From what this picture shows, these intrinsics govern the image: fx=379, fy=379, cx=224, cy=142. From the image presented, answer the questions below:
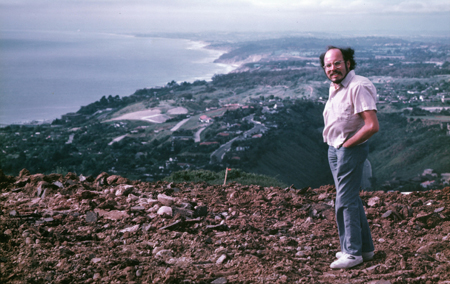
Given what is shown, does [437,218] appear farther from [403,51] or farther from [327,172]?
[403,51]

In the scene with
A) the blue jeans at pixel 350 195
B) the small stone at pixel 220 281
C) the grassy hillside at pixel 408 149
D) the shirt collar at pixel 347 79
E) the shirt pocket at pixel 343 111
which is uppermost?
the shirt collar at pixel 347 79

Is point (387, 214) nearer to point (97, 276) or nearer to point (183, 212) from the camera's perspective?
point (183, 212)

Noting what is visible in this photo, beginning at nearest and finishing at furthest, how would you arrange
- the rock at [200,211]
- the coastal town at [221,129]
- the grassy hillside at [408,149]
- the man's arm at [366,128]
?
1. the man's arm at [366,128]
2. the rock at [200,211]
3. the coastal town at [221,129]
4. the grassy hillside at [408,149]

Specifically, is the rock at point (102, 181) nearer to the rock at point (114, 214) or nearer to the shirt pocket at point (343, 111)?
the rock at point (114, 214)

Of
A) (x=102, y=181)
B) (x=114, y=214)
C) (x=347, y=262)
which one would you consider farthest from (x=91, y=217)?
(x=347, y=262)

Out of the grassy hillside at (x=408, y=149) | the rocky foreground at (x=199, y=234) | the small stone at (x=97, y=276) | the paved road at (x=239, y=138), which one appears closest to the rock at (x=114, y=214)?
the rocky foreground at (x=199, y=234)

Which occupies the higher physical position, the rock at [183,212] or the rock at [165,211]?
the rock at [165,211]
